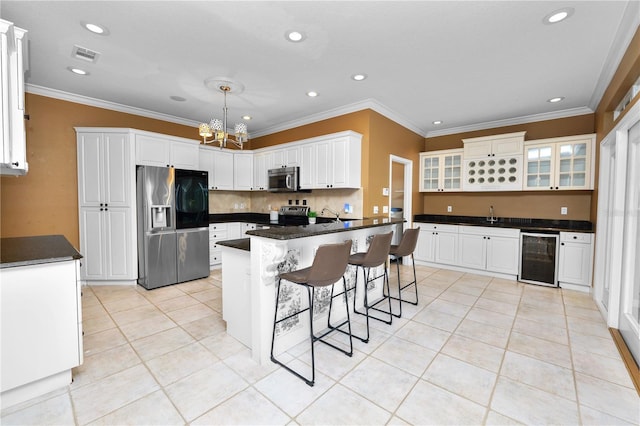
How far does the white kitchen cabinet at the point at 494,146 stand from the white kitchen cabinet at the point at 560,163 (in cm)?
16

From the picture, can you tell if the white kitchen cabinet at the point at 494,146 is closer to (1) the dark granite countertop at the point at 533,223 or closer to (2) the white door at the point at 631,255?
(1) the dark granite countertop at the point at 533,223

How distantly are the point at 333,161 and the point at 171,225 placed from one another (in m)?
2.66

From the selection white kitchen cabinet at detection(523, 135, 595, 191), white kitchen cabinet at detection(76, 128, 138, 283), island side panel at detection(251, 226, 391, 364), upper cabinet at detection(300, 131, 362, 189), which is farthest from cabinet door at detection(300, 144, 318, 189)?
white kitchen cabinet at detection(523, 135, 595, 191)

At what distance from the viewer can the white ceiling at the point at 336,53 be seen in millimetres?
2242

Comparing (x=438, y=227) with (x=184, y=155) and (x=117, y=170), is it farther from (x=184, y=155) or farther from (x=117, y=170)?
(x=117, y=170)

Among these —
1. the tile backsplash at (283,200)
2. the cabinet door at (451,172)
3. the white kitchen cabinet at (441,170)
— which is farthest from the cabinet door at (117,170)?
the cabinet door at (451,172)

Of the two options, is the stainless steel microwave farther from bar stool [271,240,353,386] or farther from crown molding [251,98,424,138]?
bar stool [271,240,353,386]

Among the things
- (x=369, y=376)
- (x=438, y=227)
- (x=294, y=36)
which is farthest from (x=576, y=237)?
(x=294, y=36)

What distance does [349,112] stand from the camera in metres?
4.45

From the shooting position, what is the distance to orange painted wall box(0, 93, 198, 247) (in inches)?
145

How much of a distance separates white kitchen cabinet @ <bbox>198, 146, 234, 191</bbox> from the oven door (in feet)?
2.51

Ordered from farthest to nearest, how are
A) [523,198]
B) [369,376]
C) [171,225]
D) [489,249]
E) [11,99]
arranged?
[523,198] → [489,249] → [171,225] → [369,376] → [11,99]

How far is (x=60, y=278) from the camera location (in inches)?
75.9

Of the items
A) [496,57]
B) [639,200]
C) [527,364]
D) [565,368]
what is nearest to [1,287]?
[527,364]
